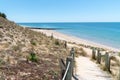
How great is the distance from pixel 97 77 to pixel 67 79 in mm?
5118

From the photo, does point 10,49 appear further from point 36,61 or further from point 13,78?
point 13,78

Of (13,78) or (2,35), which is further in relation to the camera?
(2,35)

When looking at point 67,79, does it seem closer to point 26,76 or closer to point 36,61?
point 26,76

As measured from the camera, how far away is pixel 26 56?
42.8 ft

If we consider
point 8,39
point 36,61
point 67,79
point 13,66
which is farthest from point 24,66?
point 8,39

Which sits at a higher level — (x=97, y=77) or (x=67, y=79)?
(x=67, y=79)

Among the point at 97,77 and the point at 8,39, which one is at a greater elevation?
the point at 8,39

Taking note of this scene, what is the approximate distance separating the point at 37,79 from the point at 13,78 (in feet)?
2.95

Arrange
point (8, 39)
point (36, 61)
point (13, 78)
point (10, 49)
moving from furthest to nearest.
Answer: point (8, 39), point (10, 49), point (36, 61), point (13, 78)

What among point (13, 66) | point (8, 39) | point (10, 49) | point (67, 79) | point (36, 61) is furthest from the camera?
point (8, 39)

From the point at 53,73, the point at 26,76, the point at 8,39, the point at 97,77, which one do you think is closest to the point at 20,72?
the point at 26,76

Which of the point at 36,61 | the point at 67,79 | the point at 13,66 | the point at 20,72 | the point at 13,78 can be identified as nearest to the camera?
the point at 67,79

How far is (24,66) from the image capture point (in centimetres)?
1115

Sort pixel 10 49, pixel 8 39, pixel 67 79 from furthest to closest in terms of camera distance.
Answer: pixel 8 39, pixel 10 49, pixel 67 79
